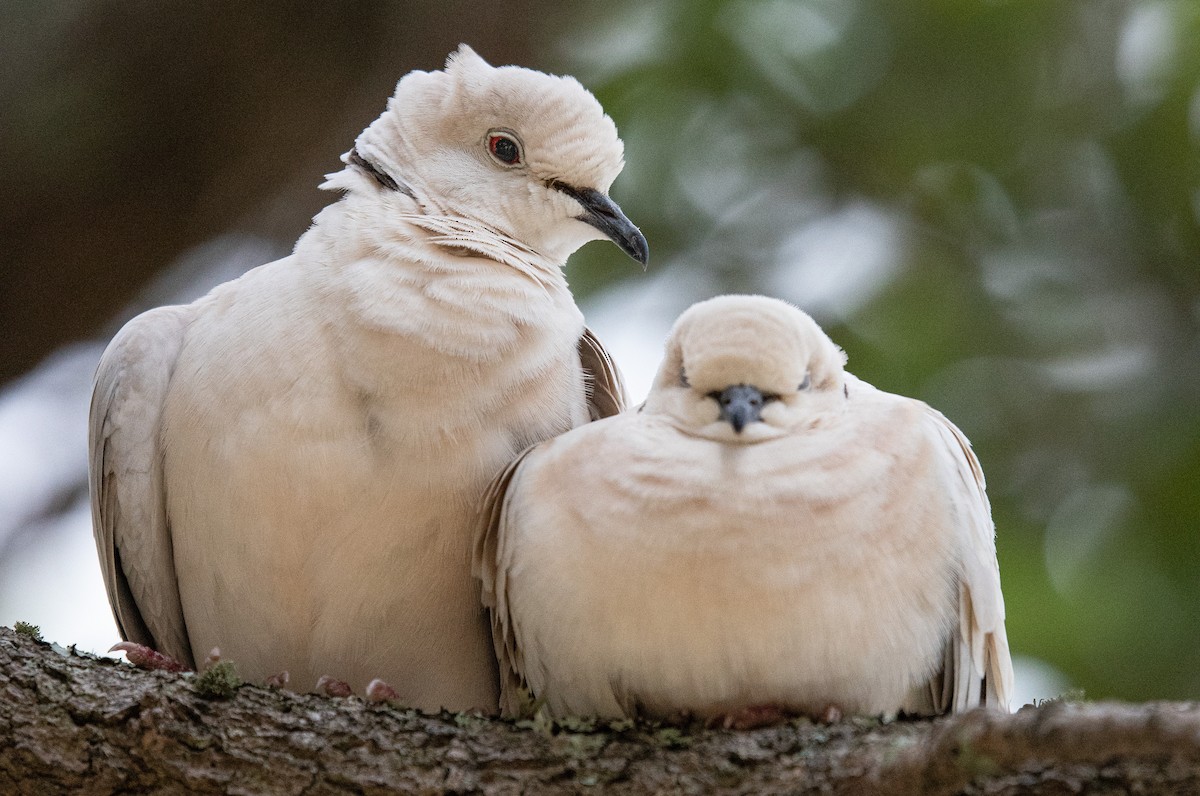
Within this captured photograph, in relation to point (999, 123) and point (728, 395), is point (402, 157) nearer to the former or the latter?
point (728, 395)

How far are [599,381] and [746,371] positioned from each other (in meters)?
0.88

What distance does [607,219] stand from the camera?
3963 millimetres

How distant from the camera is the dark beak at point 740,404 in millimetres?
2881

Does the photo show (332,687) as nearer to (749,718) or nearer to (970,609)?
(749,718)

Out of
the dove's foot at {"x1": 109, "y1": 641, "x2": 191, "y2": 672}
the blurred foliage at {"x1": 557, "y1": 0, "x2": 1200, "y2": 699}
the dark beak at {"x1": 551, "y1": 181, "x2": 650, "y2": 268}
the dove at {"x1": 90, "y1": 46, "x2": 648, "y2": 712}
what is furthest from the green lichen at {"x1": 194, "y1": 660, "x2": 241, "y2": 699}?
the blurred foliage at {"x1": 557, "y1": 0, "x2": 1200, "y2": 699}

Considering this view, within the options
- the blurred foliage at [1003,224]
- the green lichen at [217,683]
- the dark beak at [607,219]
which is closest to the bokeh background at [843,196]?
the blurred foliage at [1003,224]

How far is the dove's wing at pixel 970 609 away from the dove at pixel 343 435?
0.98 metres

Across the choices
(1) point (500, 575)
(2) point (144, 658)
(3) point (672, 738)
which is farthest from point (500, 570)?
(2) point (144, 658)

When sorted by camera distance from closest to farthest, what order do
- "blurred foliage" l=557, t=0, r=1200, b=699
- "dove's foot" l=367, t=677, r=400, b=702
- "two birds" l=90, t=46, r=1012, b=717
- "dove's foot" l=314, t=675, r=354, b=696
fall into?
"two birds" l=90, t=46, r=1012, b=717 → "dove's foot" l=367, t=677, r=400, b=702 → "dove's foot" l=314, t=675, r=354, b=696 → "blurred foliage" l=557, t=0, r=1200, b=699

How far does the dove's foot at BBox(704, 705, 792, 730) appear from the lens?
9.21 feet

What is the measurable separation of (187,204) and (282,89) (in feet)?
1.54

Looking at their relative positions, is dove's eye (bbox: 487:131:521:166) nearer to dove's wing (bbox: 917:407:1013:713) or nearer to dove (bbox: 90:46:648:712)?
dove (bbox: 90:46:648:712)

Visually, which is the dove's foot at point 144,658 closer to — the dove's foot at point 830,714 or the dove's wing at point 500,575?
the dove's wing at point 500,575

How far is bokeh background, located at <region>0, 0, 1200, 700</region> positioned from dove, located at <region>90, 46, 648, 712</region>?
74 centimetres
